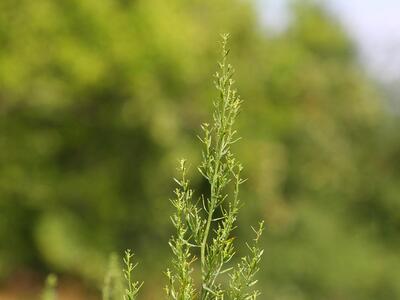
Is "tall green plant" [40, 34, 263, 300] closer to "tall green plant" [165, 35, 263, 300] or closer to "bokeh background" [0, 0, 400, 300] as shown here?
"tall green plant" [165, 35, 263, 300]

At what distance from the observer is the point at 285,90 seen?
32750 millimetres

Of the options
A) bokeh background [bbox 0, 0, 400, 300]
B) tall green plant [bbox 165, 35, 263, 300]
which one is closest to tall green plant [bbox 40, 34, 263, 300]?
tall green plant [bbox 165, 35, 263, 300]

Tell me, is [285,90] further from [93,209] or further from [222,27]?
[93,209]

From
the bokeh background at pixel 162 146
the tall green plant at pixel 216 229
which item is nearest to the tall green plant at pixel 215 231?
the tall green plant at pixel 216 229

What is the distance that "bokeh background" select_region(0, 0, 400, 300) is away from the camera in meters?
28.3

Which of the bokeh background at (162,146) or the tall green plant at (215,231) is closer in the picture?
the tall green plant at (215,231)

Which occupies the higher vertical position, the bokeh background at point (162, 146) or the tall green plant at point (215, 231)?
the bokeh background at point (162, 146)

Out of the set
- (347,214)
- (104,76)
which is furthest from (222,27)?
(347,214)

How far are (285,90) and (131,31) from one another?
237 inches

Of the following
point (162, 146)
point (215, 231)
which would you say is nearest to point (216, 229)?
point (215, 231)

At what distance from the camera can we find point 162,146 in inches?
1161

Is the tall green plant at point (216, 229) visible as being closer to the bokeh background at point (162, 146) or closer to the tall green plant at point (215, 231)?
the tall green plant at point (215, 231)

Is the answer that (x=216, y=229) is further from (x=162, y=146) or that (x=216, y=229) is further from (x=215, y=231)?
(x=162, y=146)

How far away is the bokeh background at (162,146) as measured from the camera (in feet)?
92.8
